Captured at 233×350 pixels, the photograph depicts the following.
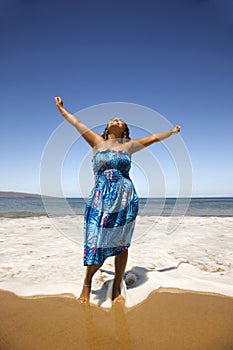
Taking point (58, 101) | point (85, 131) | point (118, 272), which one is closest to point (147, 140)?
point (85, 131)

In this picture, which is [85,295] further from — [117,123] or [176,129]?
[176,129]

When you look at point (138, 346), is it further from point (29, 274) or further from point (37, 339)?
point (29, 274)

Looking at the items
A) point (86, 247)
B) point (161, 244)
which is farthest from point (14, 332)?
point (161, 244)

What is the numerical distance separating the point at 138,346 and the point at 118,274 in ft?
2.73

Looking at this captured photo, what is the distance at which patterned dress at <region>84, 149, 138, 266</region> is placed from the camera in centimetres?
212

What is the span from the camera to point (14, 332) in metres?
1.62

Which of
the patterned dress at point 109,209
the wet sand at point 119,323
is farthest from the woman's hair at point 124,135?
the wet sand at point 119,323

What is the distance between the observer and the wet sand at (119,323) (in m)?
1.50

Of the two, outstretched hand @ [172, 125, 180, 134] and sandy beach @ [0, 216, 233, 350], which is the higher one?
outstretched hand @ [172, 125, 180, 134]

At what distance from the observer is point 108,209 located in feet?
7.04

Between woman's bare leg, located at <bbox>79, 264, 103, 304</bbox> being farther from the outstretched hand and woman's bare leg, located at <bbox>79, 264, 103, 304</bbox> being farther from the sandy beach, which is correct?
the outstretched hand

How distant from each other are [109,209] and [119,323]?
93cm

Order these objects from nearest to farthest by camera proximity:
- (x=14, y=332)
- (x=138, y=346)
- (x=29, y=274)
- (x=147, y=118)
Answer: (x=138, y=346) < (x=14, y=332) < (x=29, y=274) < (x=147, y=118)

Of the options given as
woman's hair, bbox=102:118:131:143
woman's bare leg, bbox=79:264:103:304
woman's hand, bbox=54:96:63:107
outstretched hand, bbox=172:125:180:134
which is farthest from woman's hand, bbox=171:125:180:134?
woman's bare leg, bbox=79:264:103:304
